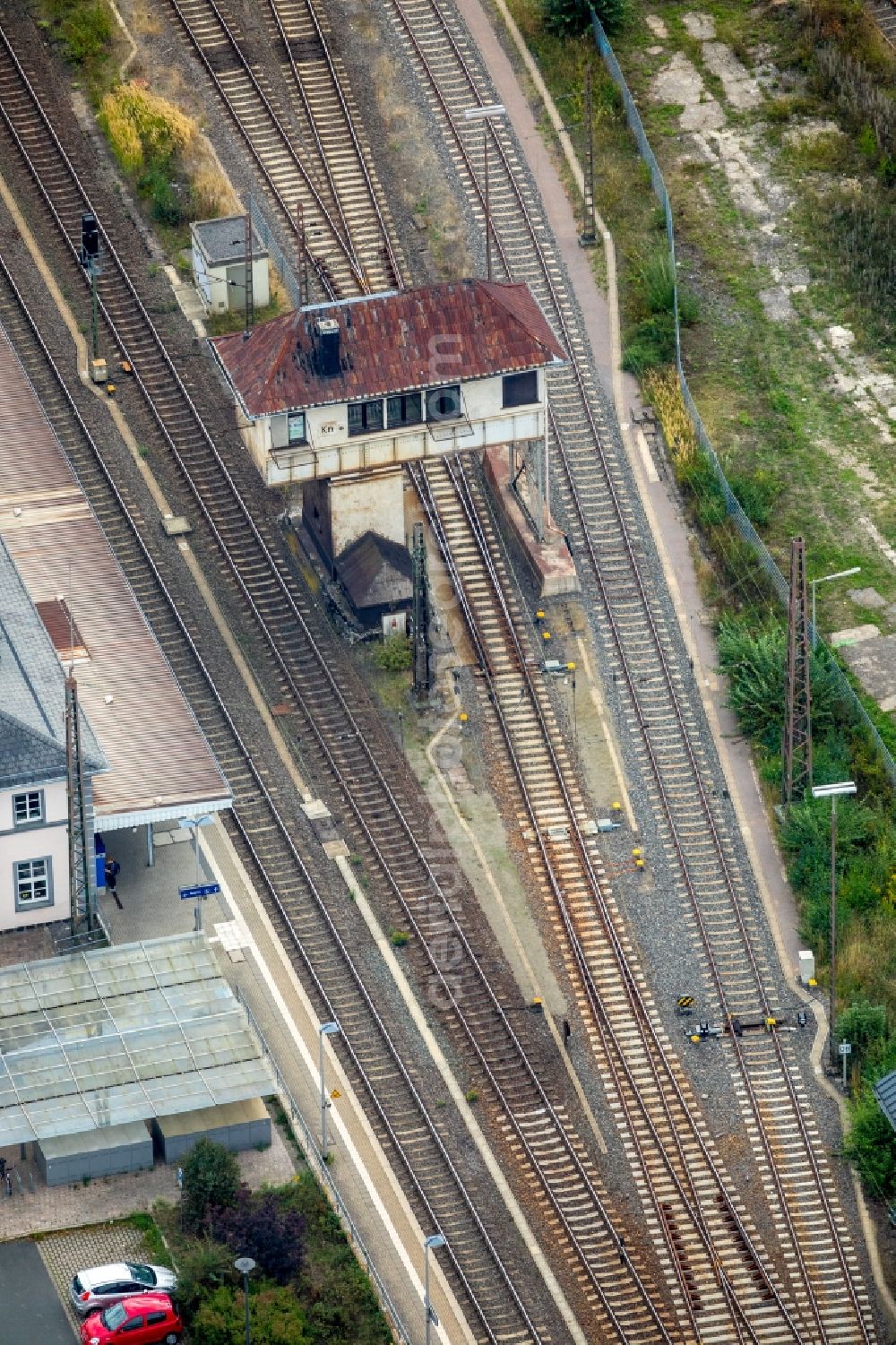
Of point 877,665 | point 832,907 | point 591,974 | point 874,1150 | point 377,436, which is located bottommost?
point 874,1150

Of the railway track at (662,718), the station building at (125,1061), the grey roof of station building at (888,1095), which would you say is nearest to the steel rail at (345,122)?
the railway track at (662,718)

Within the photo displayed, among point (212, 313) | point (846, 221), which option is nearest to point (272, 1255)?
point (212, 313)

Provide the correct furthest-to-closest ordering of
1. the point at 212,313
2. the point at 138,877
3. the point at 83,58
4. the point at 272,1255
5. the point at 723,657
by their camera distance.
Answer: the point at 83,58 < the point at 212,313 < the point at 723,657 < the point at 138,877 < the point at 272,1255

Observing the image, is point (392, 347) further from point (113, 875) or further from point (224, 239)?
point (113, 875)

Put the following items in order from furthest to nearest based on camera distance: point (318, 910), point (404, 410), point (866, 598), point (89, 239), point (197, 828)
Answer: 1. point (89, 239)
2. point (866, 598)
3. point (404, 410)
4. point (197, 828)
5. point (318, 910)

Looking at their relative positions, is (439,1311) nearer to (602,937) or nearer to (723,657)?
(602,937)

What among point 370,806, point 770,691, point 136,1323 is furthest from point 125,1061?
point 770,691
